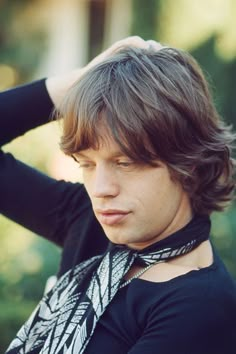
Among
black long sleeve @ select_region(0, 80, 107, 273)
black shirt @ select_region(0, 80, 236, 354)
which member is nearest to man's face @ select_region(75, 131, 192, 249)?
black shirt @ select_region(0, 80, 236, 354)

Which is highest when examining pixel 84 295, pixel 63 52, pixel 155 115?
pixel 155 115

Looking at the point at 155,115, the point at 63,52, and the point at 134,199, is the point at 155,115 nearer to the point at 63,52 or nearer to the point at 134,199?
the point at 134,199

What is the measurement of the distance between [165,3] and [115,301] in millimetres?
4706

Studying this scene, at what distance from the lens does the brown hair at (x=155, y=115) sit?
1930 mm

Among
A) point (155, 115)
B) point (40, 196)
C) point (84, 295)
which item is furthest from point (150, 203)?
point (40, 196)

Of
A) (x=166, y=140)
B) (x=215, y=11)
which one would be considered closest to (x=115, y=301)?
(x=166, y=140)

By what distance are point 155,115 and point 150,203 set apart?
0.21 metres

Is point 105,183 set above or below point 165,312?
above

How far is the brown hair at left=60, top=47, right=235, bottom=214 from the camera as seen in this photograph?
1.93 metres

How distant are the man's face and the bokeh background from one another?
0.63m

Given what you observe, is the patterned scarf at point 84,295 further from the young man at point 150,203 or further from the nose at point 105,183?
the nose at point 105,183

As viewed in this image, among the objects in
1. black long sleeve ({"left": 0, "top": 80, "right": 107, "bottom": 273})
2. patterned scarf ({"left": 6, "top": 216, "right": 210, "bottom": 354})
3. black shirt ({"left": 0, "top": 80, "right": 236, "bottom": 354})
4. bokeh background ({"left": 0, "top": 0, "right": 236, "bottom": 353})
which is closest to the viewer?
black shirt ({"left": 0, "top": 80, "right": 236, "bottom": 354})

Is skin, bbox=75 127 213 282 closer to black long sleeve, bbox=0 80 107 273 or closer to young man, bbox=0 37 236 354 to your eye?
young man, bbox=0 37 236 354

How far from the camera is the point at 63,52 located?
9359 mm
